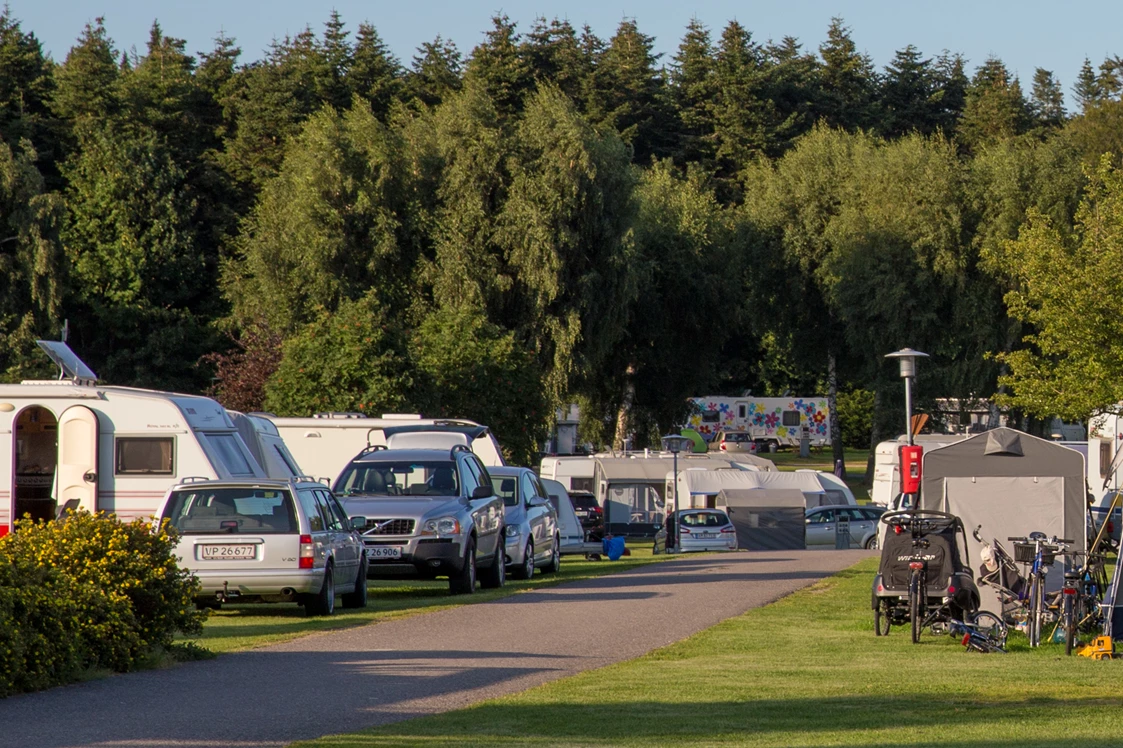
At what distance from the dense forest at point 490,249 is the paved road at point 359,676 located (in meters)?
19.3

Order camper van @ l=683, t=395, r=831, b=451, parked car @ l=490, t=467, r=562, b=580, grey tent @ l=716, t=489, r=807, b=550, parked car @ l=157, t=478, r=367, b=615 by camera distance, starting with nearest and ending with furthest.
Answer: parked car @ l=157, t=478, r=367, b=615
parked car @ l=490, t=467, r=562, b=580
grey tent @ l=716, t=489, r=807, b=550
camper van @ l=683, t=395, r=831, b=451

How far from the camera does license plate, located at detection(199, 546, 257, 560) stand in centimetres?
1684

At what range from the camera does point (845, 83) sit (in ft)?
329

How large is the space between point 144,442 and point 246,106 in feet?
189

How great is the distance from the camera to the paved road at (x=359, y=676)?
9352 mm

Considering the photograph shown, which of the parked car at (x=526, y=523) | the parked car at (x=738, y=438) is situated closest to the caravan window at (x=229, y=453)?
the parked car at (x=526, y=523)

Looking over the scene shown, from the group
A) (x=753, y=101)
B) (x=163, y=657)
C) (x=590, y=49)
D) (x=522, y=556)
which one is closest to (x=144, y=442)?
(x=522, y=556)

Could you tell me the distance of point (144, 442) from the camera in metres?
21.2

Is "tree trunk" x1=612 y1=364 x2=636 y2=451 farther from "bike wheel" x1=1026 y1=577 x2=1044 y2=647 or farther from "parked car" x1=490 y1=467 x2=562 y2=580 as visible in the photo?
"bike wheel" x1=1026 y1=577 x2=1044 y2=647

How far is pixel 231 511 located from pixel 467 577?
14.6 feet

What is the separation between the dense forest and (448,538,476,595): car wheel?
58.1ft

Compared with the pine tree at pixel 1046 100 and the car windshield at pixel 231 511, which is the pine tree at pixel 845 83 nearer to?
the pine tree at pixel 1046 100

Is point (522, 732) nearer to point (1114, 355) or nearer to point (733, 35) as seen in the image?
point (1114, 355)

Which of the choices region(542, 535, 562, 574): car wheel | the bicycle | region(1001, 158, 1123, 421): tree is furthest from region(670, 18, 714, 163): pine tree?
the bicycle
